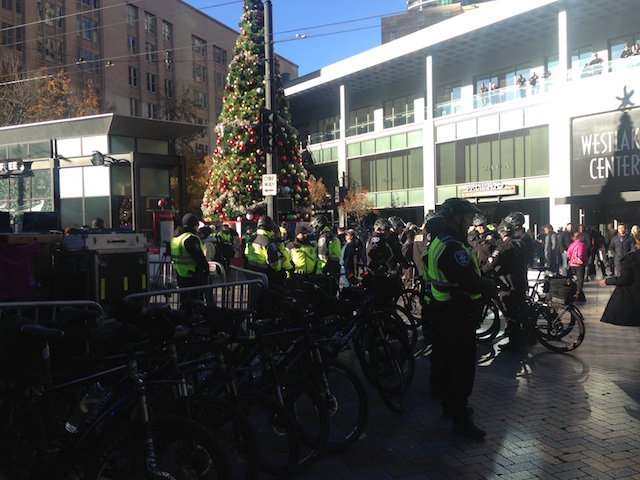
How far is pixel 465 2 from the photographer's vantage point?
82125mm

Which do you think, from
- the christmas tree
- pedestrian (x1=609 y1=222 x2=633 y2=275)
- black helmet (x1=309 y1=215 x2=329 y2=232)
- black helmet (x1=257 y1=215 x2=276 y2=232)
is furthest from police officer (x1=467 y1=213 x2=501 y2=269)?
the christmas tree

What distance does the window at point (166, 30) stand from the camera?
5847 centimetres

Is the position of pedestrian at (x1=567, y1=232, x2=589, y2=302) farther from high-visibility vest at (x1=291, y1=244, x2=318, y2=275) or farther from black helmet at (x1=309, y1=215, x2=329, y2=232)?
high-visibility vest at (x1=291, y1=244, x2=318, y2=275)

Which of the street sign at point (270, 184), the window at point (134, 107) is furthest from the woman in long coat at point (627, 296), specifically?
the window at point (134, 107)

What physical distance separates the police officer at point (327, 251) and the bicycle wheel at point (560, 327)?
3.73 m

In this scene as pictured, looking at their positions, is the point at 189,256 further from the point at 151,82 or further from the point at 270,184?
the point at 151,82

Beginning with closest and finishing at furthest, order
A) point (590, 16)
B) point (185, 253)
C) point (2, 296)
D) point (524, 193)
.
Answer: point (2, 296), point (185, 253), point (590, 16), point (524, 193)

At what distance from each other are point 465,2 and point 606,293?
77.9 meters

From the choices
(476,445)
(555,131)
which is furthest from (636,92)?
(476,445)

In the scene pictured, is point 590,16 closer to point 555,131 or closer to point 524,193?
point 555,131

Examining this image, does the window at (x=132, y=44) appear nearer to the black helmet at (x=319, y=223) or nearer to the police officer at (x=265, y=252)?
the black helmet at (x=319, y=223)

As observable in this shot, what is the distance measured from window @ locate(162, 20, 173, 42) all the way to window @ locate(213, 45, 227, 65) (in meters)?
6.53

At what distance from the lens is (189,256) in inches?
314

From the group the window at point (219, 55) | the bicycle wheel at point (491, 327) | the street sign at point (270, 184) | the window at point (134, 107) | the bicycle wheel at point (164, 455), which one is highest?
the window at point (219, 55)
